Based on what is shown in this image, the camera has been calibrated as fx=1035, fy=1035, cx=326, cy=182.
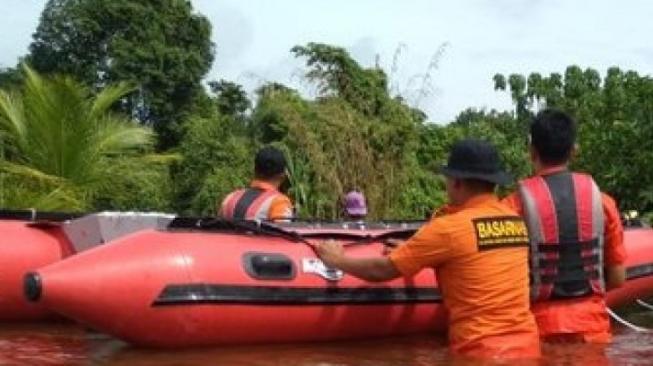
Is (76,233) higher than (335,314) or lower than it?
higher

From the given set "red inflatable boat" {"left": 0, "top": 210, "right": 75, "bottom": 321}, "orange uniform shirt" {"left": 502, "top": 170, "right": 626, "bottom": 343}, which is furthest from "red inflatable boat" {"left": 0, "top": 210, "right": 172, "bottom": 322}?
"orange uniform shirt" {"left": 502, "top": 170, "right": 626, "bottom": 343}

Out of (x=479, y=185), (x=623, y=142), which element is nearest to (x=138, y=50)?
(x=623, y=142)

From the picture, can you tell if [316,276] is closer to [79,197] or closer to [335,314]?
[335,314]

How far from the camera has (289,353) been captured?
510 cm

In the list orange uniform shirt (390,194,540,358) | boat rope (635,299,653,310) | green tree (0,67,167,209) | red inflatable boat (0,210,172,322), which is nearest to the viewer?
orange uniform shirt (390,194,540,358)

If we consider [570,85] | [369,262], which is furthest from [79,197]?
[570,85]

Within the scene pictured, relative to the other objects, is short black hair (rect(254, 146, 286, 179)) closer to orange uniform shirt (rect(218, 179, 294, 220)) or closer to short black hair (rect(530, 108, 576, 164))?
orange uniform shirt (rect(218, 179, 294, 220))

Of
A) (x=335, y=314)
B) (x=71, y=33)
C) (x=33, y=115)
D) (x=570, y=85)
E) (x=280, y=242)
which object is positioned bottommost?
(x=335, y=314)

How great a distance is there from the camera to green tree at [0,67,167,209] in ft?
37.9

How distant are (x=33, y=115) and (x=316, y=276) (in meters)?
7.44

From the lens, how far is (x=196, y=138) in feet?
61.6

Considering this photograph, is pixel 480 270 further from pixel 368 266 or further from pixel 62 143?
pixel 62 143

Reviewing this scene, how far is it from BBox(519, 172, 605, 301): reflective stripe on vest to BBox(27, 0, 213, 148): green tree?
78.1 feet

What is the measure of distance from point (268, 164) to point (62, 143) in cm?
591
